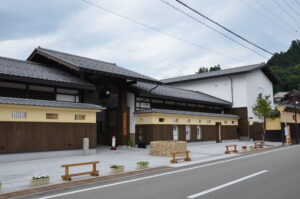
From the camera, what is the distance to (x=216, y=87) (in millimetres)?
37250

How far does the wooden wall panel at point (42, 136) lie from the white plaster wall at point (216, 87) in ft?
76.6

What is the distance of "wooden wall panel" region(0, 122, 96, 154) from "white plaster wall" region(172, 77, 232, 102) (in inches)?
920

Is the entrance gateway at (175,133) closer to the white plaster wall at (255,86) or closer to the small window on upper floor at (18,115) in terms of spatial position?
the small window on upper floor at (18,115)

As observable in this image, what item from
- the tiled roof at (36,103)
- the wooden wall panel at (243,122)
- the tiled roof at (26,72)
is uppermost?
the tiled roof at (26,72)

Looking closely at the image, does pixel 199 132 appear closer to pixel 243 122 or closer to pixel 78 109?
pixel 243 122

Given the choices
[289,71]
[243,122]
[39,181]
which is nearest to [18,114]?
[39,181]

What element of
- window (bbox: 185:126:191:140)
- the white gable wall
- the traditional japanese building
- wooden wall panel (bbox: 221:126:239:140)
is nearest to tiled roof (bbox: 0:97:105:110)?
the traditional japanese building

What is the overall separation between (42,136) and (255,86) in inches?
1171

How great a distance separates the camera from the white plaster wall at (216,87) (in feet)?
118

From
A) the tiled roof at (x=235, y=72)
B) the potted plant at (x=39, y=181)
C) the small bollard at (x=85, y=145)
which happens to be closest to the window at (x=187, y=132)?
the small bollard at (x=85, y=145)

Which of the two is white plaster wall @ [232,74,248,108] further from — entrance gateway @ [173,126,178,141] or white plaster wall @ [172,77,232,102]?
entrance gateway @ [173,126,178,141]

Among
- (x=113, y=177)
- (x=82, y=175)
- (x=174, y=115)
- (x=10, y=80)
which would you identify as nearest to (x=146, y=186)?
(x=113, y=177)

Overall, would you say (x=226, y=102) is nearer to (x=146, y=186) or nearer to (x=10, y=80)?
(x=10, y=80)

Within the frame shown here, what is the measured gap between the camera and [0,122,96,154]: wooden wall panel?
1394cm
